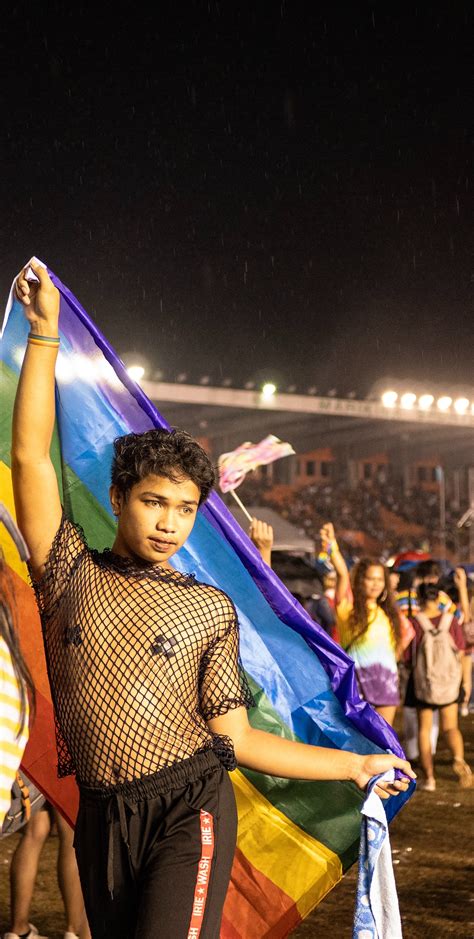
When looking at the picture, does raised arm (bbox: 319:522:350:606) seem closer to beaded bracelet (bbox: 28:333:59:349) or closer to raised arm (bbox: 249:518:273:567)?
raised arm (bbox: 249:518:273:567)

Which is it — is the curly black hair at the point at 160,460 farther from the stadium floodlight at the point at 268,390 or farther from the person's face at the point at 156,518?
the stadium floodlight at the point at 268,390

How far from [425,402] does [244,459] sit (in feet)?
123

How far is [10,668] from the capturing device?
1.94m

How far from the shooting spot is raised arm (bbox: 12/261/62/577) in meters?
3.05

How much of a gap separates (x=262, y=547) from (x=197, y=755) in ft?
5.70

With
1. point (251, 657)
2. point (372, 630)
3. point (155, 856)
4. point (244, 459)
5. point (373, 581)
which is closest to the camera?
point (155, 856)

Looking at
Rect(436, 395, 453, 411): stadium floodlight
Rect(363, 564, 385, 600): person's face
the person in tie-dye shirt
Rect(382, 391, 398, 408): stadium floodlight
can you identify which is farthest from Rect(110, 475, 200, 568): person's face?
Rect(436, 395, 453, 411): stadium floodlight

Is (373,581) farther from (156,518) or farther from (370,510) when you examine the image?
(370,510)

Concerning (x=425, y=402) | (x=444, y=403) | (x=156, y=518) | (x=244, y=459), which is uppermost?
(x=444, y=403)

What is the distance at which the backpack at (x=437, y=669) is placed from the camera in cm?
1008

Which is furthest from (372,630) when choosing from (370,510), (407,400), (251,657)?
(370,510)

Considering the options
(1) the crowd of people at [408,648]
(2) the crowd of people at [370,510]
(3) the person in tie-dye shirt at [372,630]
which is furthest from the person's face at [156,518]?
(2) the crowd of people at [370,510]

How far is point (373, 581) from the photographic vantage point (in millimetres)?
9227

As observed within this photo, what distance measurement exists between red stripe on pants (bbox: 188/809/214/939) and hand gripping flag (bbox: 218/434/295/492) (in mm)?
3357
